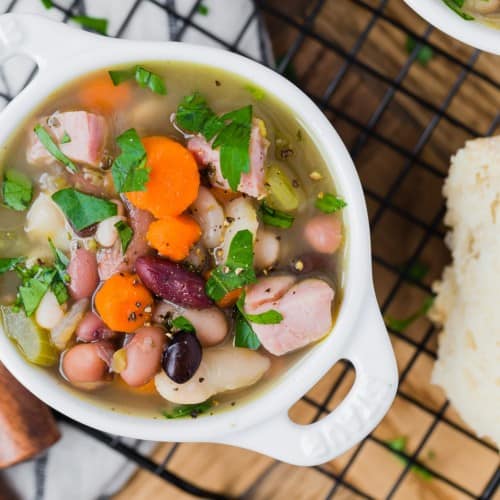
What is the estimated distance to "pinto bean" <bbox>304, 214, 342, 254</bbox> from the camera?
4.53 feet

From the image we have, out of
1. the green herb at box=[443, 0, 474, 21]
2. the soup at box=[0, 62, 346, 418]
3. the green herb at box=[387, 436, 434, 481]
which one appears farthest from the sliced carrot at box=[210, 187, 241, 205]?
the green herb at box=[387, 436, 434, 481]

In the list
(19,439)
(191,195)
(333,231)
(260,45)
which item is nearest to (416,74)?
(260,45)

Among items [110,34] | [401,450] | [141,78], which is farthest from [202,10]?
[401,450]

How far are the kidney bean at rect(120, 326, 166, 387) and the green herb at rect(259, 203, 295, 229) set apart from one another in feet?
0.79

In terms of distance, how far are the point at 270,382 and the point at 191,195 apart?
1.12 ft

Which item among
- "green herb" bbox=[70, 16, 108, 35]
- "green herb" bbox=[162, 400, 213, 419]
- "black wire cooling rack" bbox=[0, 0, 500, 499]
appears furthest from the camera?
"black wire cooling rack" bbox=[0, 0, 500, 499]

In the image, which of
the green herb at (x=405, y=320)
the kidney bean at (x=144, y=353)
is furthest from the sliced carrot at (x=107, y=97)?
the green herb at (x=405, y=320)

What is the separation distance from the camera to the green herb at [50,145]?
1323 millimetres

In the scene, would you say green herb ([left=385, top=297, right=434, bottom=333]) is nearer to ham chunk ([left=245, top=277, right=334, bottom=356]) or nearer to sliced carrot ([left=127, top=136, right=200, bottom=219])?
ham chunk ([left=245, top=277, right=334, bottom=356])

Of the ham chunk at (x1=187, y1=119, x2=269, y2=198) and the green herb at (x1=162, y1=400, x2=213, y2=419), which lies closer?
the ham chunk at (x1=187, y1=119, x2=269, y2=198)

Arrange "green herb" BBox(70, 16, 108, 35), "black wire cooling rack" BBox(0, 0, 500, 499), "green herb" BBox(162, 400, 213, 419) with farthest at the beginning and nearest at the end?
"black wire cooling rack" BBox(0, 0, 500, 499), "green herb" BBox(70, 16, 108, 35), "green herb" BBox(162, 400, 213, 419)

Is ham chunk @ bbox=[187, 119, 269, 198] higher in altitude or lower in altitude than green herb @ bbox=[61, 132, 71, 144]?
higher

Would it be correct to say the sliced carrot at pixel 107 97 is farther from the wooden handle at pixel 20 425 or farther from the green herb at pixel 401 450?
the green herb at pixel 401 450

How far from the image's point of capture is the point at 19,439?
66.7 inches
